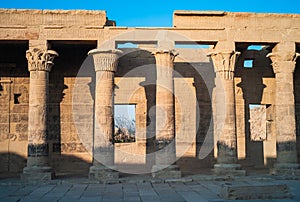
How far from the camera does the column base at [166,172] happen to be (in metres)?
13.5

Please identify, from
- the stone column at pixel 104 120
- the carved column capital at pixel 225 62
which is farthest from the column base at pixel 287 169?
the stone column at pixel 104 120

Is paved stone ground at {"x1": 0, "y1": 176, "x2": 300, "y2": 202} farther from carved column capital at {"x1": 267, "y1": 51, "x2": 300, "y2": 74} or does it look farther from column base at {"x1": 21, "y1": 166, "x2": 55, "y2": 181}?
carved column capital at {"x1": 267, "y1": 51, "x2": 300, "y2": 74}

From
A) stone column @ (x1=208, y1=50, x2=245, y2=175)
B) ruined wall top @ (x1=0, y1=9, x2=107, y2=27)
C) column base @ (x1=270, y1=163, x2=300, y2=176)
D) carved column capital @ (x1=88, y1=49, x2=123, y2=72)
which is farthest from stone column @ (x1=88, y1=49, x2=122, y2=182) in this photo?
column base @ (x1=270, y1=163, x2=300, y2=176)

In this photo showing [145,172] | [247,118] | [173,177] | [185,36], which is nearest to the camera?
[173,177]

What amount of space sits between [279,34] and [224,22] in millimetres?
2243

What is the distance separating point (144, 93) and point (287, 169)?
6.95 meters

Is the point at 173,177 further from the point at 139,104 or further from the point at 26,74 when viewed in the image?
the point at 26,74

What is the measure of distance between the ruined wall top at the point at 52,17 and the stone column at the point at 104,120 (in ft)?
4.12

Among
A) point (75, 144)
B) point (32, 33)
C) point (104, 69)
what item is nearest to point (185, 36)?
point (104, 69)

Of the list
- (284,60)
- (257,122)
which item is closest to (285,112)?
(284,60)

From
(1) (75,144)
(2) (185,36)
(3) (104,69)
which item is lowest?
(1) (75,144)

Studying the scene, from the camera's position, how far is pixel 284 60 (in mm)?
14914

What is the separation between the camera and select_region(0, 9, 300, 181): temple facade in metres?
13.9

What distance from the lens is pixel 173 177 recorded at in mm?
13430
